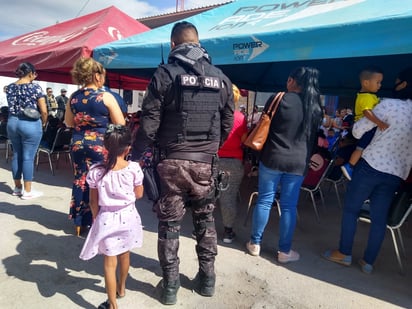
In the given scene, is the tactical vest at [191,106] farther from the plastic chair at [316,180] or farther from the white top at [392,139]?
the plastic chair at [316,180]

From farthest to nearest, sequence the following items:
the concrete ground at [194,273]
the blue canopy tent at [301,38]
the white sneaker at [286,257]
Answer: the white sneaker at [286,257] < the blue canopy tent at [301,38] < the concrete ground at [194,273]

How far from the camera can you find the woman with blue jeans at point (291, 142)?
107 inches

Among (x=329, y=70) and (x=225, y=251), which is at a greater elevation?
(x=329, y=70)

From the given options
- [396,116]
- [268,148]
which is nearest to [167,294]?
[268,148]

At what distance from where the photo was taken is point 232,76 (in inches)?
235

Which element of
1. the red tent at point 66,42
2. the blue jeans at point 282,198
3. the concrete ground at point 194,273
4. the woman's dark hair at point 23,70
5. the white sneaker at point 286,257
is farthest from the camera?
the red tent at point 66,42

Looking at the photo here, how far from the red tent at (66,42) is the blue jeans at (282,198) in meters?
3.36

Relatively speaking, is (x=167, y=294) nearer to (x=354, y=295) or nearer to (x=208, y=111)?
(x=208, y=111)

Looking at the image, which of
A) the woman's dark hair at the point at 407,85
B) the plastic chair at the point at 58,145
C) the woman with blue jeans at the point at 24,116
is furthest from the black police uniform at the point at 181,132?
the plastic chair at the point at 58,145

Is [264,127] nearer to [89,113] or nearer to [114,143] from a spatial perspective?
[114,143]

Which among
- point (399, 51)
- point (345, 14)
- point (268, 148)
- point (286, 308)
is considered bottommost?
point (286, 308)

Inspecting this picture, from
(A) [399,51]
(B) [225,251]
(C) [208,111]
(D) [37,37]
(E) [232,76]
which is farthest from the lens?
(D) [37,37]

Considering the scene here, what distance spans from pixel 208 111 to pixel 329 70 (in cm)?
397

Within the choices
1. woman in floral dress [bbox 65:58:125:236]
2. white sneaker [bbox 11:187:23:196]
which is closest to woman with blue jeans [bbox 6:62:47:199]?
white sneaker [bbox 11:187:23:196]
